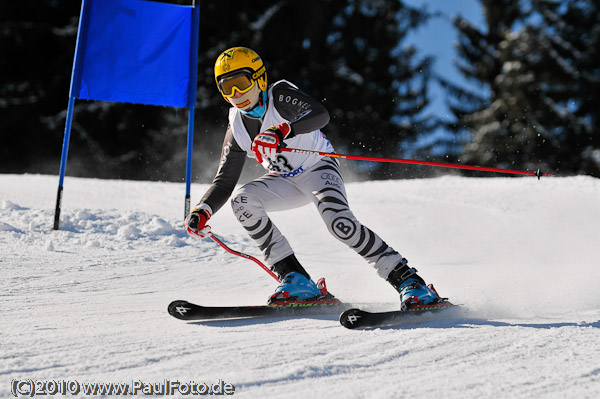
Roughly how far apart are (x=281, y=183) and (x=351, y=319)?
3.37 ft

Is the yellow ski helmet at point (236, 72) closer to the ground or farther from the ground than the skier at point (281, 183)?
farther from the ground

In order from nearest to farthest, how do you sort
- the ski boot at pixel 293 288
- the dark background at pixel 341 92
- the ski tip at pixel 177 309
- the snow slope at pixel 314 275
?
1. the snow slope at pixel 314 275
2. the ski tip at pixel 177 309
3. the ski boot at pixel 293 288
4. the dark background at pixel 341 92

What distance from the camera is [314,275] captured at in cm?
453

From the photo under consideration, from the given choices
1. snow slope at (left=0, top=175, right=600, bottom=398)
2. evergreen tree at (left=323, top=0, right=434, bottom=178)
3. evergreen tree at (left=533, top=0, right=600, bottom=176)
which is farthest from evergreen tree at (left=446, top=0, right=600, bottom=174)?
snow slope at (left=0, top=175, right=600, bottom=398)

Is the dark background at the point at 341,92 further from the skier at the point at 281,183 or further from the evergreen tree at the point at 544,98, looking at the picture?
the skier at the point at 281,183

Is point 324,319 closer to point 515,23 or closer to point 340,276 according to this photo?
point 340,276

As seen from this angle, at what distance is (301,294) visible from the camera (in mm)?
3283

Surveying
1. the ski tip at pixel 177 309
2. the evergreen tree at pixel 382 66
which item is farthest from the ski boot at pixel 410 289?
the evergreen tree at pixel 382 66

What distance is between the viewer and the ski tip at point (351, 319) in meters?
2.72

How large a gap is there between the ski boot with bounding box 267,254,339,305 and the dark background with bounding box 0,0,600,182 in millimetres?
14734

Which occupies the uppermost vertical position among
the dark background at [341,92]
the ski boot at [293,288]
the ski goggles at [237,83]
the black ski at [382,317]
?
the dark background at [341,92]

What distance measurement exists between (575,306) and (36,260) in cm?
333

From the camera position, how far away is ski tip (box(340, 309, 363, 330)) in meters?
2.72

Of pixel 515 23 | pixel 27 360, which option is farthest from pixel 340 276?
pixel 515 23
